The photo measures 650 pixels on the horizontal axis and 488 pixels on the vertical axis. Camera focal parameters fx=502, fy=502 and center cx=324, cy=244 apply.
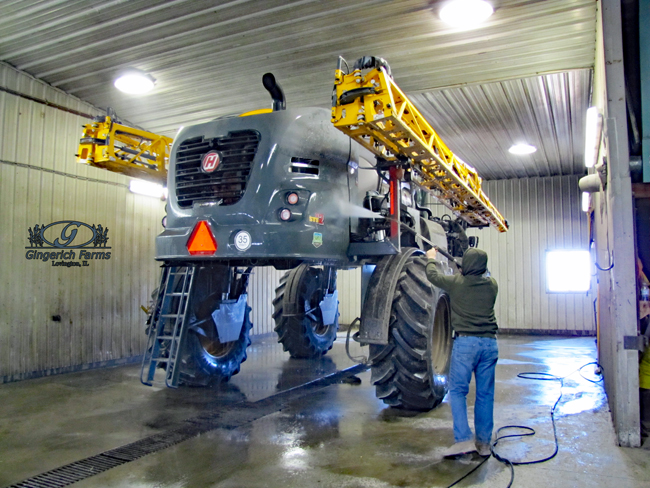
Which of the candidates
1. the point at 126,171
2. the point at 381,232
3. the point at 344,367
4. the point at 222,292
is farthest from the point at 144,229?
the point at 381,232

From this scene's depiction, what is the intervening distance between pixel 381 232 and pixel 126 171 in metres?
4.14

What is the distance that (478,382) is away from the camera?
4309mm

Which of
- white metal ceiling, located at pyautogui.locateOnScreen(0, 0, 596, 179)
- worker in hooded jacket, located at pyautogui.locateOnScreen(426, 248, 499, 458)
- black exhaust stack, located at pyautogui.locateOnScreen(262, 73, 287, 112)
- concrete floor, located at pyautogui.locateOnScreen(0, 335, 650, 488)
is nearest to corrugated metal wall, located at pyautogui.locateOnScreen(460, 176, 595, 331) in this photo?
white metal ceiling, located at pyautogui.locateOnScreen(0, 0, 596, 179)

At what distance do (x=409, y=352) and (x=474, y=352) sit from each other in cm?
97

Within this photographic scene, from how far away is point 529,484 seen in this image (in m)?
3.53

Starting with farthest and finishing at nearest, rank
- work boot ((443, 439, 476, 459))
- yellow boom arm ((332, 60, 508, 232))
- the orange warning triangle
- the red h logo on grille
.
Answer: the red h logo on grille < the orange warning triangle < yellow boom arm ((332, 60, 508, 232)) < work boot ((443, 439, 476, 459))

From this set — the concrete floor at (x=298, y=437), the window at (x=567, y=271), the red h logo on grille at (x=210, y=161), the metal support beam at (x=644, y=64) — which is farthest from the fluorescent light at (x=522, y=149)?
the red h logo on grille at (x=210, y=161)

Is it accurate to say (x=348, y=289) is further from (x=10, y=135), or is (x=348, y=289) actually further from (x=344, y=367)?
(x=10, y=135)

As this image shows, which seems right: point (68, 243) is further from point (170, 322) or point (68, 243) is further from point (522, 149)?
point (522, 149)

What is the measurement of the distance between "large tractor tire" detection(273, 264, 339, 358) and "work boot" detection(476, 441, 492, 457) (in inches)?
188

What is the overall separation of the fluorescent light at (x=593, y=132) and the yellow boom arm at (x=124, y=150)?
18.9ft

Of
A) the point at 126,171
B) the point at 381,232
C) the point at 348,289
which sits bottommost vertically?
the point at 348,289

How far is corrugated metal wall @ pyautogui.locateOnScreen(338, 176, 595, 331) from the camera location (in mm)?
13156

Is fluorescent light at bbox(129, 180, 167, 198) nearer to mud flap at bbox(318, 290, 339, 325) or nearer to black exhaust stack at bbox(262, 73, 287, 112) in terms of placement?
mud flap at bbox(318, 290, 339, 325)
